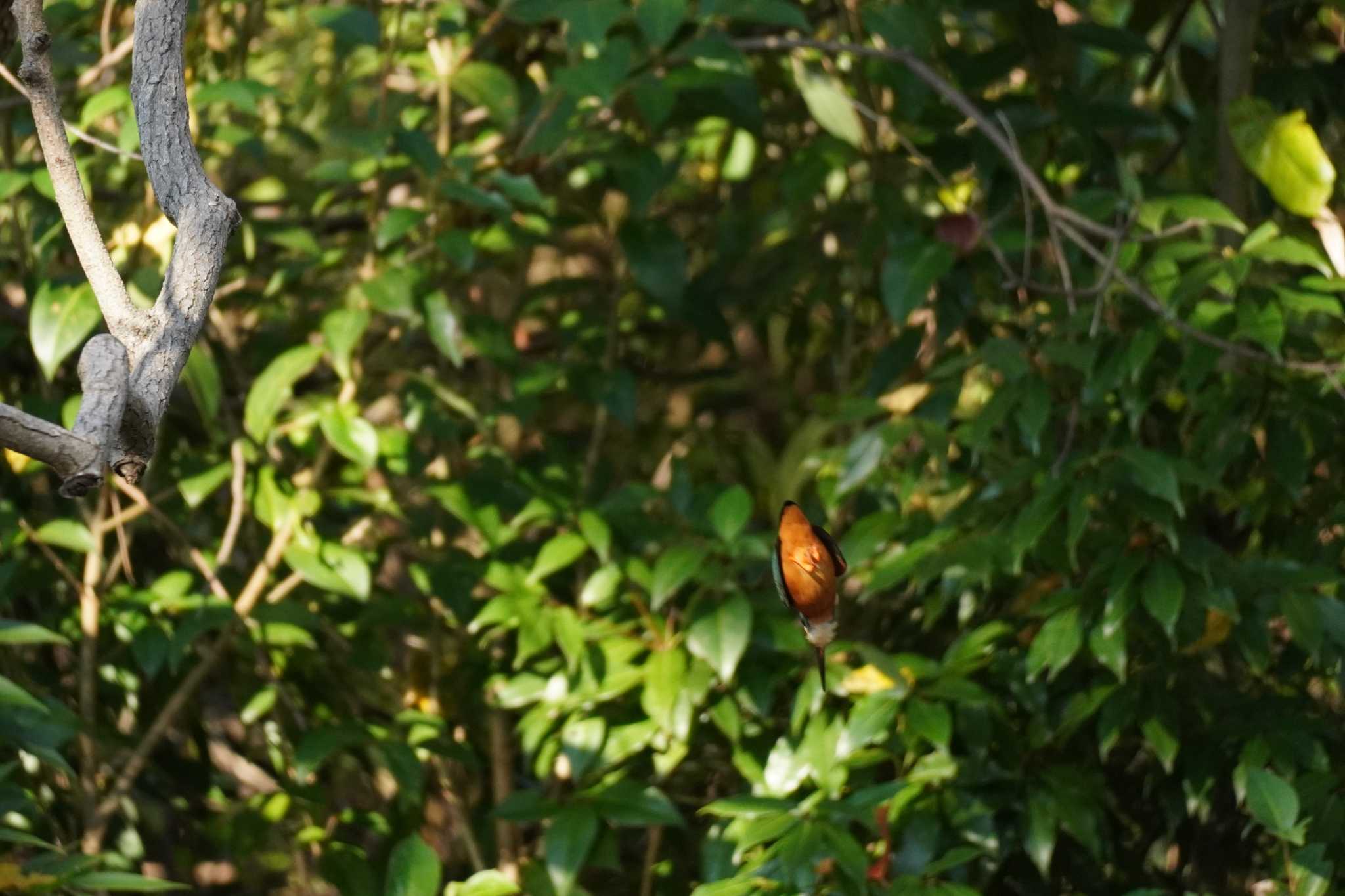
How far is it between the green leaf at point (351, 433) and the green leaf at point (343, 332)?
0.14 feet

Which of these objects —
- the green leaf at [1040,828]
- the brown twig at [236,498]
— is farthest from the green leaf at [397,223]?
the green leaf at [1040,828]

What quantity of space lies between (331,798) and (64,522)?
2.06ft

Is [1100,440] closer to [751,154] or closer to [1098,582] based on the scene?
[1098,582]

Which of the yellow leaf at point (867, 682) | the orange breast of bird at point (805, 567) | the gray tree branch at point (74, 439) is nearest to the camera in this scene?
the gray tree branch at point (74, 439)

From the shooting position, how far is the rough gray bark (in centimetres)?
59

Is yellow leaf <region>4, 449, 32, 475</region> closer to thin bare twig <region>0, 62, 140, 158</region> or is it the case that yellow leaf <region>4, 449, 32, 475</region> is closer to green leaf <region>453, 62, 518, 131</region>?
thin bare twig <region>0, 62, 140, 158</region>

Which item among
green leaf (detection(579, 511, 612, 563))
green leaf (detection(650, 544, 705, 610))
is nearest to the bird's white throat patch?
green leaf (detection(650, 544, 705, 610))

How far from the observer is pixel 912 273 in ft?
6.11

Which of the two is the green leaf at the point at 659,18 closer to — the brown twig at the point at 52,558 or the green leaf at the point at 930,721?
the green leaf at the point at 930,721

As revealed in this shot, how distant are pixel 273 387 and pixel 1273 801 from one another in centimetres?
113

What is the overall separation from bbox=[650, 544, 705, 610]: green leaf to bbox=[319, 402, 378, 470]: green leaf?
0.34 meters

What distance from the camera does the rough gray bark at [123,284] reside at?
0.59 metres

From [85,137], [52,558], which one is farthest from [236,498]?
[85,137]

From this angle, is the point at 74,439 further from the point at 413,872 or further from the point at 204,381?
the point at 204,381
